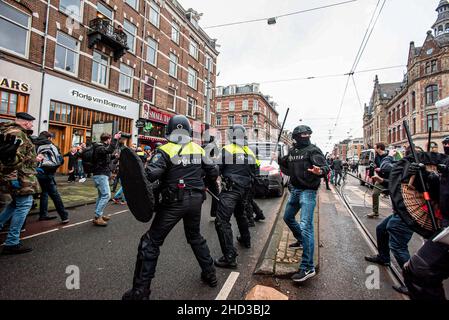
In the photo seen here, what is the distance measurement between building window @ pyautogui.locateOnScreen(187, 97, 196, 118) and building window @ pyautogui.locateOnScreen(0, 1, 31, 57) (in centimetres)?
1327

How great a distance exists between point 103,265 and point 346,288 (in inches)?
119

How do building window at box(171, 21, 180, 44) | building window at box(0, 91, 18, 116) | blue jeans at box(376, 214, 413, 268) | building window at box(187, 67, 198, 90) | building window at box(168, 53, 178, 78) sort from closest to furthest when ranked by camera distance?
blue jeans at box(376, 214, 413, 268), building window at box(0, 91, 18, 116), building window at box(171, 21, 180, 44), building window at box(168, 53, 178, 78), building window at box(187, 67, 198, 90)

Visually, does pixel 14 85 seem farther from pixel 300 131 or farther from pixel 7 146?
pixel 300 131

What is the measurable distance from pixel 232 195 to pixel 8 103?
1196cm

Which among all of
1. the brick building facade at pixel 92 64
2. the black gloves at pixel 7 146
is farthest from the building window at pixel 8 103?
the black gloves at pixel 7 146

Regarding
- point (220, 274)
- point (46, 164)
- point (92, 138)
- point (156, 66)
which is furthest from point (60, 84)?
point (220, 274)

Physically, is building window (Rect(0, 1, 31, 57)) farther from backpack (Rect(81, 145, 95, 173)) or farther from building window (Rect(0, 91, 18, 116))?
backpack (Rect(81, 145, 95, 173))

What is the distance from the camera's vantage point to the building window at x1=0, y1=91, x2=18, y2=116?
9562 mm

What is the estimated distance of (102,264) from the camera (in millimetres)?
2949

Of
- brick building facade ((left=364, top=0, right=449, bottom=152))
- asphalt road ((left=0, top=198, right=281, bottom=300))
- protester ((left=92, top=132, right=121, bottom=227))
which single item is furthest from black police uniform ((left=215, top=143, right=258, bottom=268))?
brick building facade ((left=364, top=0, right=449, bottom=152))

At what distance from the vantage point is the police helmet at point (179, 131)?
2566mm

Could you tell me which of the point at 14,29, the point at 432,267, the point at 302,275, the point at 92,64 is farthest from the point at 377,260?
the point at 92,64

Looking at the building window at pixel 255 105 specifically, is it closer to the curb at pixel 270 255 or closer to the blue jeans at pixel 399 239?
the curb at pixel 270 255
